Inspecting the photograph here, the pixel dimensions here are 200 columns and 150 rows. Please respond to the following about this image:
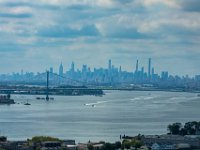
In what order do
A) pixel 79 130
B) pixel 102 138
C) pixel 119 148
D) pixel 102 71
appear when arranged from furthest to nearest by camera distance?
1. pixel 102 71
2. pixel 79 130
3. pixel 102 138
4. pixel 119 148

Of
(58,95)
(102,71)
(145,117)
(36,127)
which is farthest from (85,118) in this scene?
(102,71)

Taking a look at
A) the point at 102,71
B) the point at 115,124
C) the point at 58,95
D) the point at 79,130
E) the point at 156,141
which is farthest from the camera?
the point at 102,71

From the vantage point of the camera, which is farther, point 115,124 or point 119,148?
point 115,124

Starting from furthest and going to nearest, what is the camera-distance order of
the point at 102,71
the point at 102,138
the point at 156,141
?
the point at 102,71 < the point at 102,138 < the point at 156,141

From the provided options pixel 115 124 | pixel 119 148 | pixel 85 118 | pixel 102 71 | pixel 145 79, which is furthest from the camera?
pixel 102 71

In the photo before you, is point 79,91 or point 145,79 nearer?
point 79,91

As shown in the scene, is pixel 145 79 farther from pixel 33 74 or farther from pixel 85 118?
pixel 85 118

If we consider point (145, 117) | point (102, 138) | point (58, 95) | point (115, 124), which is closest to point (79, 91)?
point (58, 95)

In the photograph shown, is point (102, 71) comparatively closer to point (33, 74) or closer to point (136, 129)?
point (33, 74)

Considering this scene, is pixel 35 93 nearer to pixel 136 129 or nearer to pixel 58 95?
pixel 58 95
